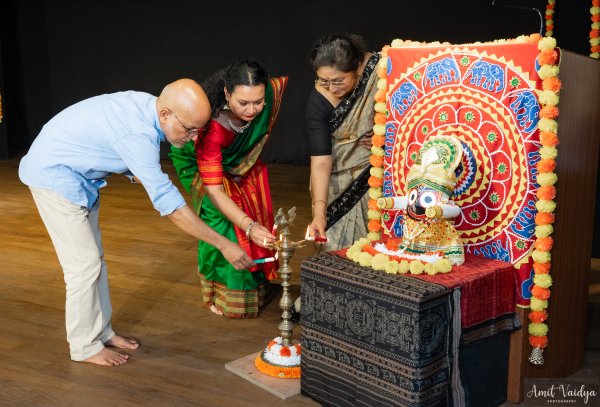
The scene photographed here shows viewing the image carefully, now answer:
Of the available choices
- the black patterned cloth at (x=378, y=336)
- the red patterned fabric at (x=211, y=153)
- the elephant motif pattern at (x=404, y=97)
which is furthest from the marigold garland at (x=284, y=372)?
the elephant motif pattern at (x=404, y=97)

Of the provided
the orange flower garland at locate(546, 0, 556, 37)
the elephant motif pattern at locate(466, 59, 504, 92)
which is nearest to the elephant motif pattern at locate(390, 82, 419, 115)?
the elephant motif pattern at locate(466, 59, 504, 92)

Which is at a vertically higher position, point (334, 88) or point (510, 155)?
point (334, 88)

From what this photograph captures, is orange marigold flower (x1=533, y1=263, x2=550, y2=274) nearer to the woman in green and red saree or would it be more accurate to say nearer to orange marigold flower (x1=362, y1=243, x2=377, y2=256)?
orange marigold flower (x1=362, y1=243, x2=377, y2=256)

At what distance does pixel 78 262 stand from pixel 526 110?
1.62 meters

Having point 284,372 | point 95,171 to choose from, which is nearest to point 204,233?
point 95,171

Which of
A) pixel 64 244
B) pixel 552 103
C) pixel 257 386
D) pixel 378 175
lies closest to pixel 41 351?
pixel 64 244

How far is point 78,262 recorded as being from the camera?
2.46m

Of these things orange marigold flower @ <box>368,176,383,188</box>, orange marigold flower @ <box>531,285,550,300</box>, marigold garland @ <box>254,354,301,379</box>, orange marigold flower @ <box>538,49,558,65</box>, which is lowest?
marigold garland @ <box>254,354,301,379</box>

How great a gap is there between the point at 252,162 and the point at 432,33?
4.45 metres

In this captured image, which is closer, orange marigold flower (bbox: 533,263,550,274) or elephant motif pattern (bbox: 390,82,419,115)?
orange marigold flower (bbox: 533,263,550,274)

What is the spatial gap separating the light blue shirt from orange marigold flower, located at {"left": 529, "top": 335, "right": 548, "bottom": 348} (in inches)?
48.5

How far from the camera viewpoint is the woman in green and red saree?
108 inches

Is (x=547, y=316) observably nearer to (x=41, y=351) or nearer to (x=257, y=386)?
(x=257, y=386)

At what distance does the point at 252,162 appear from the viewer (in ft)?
9.90
